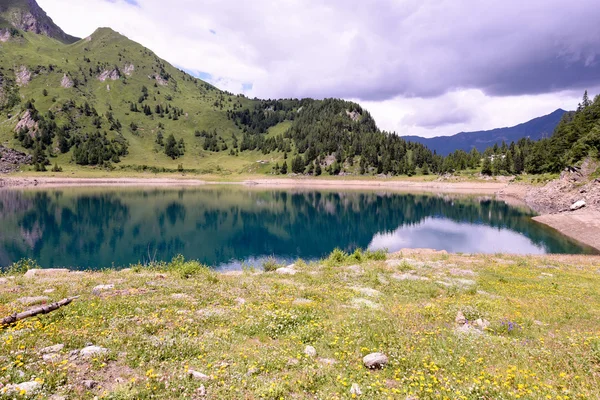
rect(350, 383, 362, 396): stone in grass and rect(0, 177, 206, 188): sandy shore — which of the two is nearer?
rect(350, 383, 362, 396): stone in grass

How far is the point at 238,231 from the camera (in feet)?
208

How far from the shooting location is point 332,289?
58.2 ft

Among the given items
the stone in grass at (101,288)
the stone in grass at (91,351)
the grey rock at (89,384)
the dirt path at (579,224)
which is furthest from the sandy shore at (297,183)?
the grey rock at (89,384)

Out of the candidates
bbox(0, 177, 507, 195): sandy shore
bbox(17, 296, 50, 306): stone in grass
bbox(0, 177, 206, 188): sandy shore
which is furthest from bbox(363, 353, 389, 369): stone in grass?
bbox(0, 177, 206, 188): sandy shore

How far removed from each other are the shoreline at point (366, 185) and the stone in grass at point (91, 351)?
223 ft

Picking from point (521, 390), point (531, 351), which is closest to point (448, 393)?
point (521, 390)

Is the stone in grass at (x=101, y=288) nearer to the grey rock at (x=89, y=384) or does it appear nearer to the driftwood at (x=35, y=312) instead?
the driftwood at (x=35, y=312)

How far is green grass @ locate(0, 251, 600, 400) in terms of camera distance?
7.56 m

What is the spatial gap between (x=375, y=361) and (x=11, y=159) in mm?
238249

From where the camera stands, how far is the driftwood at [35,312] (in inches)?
413

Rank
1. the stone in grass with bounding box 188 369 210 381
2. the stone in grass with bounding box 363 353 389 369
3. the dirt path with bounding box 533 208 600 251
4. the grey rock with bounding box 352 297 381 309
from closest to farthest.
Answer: the stone in grass with bounding box 188 369 210 381, the stone in grass with bounding box 363 353 389 369, the grey rock with bounding box 352 297 381 309, the dirt path with bounding box 533 208 600 251

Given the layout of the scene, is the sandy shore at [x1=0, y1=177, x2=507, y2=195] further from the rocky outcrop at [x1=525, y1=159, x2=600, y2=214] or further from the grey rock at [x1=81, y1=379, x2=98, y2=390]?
the grey rock at [x1=81, y1=379, x2=98, y2=390]

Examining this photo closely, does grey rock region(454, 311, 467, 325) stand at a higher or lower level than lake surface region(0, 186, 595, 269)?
higher

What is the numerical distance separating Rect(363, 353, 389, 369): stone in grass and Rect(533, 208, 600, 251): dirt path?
50.1 m
